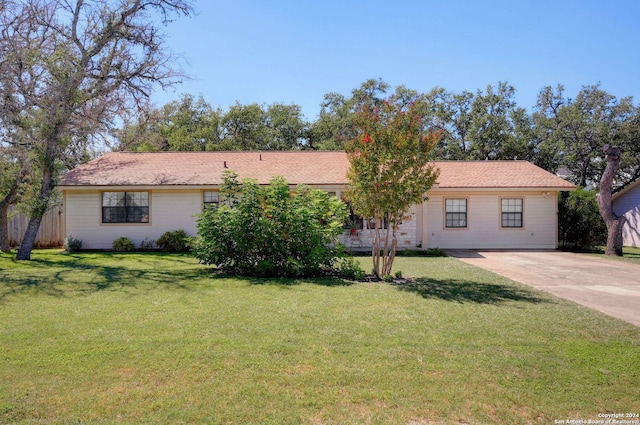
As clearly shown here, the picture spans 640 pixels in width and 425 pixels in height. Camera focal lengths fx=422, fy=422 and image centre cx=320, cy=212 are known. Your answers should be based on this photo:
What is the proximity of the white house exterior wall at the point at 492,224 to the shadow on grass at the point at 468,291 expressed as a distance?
8.62 metres

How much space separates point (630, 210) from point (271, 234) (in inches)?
818

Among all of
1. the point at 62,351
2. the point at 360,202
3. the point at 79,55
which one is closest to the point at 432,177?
the point at 360,202

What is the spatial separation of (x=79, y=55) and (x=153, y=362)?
14.2 meters

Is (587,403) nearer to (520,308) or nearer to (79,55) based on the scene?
(520,308)

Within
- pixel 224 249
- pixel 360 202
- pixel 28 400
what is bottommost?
pixel 28 400

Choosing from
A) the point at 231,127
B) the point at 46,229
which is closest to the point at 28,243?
the point at 46,229

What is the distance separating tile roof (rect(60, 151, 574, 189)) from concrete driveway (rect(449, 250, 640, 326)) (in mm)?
3505

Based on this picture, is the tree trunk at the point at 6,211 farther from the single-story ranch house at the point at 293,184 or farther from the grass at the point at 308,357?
the grass at the point at 308,357

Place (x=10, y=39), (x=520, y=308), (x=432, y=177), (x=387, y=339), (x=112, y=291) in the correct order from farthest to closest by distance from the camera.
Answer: (x=10, y=39) < (x=432, y=177) < (x=112, y=291) < (x=520, y=308) < (x=387, y=339)

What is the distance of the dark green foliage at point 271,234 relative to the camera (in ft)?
33.7

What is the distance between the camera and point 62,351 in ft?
16.0

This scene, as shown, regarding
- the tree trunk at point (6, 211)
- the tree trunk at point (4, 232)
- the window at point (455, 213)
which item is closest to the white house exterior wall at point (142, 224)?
the tree trunk at point (6, 211)

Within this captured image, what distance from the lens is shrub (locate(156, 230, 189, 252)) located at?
1678cm

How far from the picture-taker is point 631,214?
70.9ft
